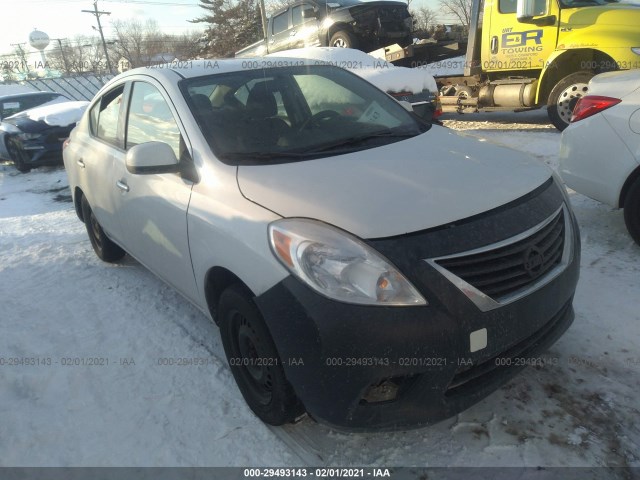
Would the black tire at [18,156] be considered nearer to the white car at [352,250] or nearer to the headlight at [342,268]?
the white car at [352,250]

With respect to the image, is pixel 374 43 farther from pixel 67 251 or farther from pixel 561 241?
pixel 561 241

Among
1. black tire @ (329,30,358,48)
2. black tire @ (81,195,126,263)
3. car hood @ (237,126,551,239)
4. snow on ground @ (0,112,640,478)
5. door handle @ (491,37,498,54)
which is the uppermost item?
black tire @ (329,30,358,48)

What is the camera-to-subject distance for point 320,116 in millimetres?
3051

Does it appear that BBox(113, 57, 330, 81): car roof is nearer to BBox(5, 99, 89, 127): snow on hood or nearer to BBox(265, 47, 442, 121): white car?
BBox(265, 47, 442, 121): white car

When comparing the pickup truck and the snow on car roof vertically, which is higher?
the pickup truck

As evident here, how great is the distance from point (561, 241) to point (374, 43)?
11039 mm

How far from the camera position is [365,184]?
2.18 meters

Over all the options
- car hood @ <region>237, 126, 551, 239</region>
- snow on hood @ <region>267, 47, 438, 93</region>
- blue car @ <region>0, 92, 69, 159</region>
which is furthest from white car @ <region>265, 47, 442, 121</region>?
blue car @ <region>0, 92, 69, 159</region>

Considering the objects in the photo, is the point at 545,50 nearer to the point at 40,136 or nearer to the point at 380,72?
the point at 380,72

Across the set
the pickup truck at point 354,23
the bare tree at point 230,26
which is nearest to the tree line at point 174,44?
the bare tree at point 230,26

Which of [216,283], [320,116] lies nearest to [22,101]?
[320,116]

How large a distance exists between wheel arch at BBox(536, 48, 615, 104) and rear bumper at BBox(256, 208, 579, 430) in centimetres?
713

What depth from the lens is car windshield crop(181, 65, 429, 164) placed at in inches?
104

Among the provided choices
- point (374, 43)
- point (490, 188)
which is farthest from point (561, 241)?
point (374, 43)
